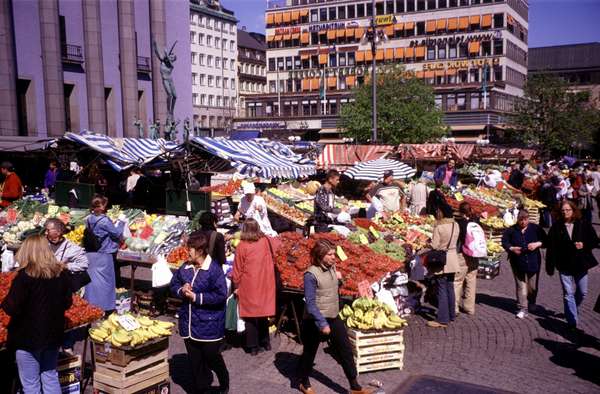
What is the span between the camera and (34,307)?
16.3 feet

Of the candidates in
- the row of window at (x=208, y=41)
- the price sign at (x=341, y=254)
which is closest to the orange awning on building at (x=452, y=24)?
the row of window at (x=208, y=41)

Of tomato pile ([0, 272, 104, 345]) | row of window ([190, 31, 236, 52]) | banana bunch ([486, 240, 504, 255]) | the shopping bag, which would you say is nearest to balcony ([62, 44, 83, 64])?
banana bunch ([486, 240, 504, 255])

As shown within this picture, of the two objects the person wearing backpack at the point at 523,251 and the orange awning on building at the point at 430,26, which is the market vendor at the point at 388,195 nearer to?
the person wearing backpack at the point at 523,251

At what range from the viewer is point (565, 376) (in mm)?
6781

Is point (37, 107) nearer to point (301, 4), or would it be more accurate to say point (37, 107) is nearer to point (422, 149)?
point (422, 149)

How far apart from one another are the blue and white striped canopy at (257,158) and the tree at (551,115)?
32.4 m

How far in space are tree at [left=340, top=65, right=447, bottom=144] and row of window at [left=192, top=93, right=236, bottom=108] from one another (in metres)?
39.4

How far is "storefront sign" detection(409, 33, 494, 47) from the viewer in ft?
215

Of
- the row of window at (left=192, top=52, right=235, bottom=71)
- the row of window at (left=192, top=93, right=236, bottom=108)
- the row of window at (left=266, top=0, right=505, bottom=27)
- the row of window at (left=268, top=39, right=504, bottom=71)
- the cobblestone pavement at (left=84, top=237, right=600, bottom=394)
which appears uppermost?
the row of window at (left=266, top=0, right=505, bottom=27)

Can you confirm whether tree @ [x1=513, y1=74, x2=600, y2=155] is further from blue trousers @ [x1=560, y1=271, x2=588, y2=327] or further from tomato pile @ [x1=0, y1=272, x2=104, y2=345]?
tomato pile @ [x1=0, y1=272, x2=104, y2=345]

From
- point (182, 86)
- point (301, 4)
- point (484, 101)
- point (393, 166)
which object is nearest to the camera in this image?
point (393, 166)

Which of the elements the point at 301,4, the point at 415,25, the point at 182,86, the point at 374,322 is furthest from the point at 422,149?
the point at 301,4

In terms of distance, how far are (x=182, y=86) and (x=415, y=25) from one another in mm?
35209

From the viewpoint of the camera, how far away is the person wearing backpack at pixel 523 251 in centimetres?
888
